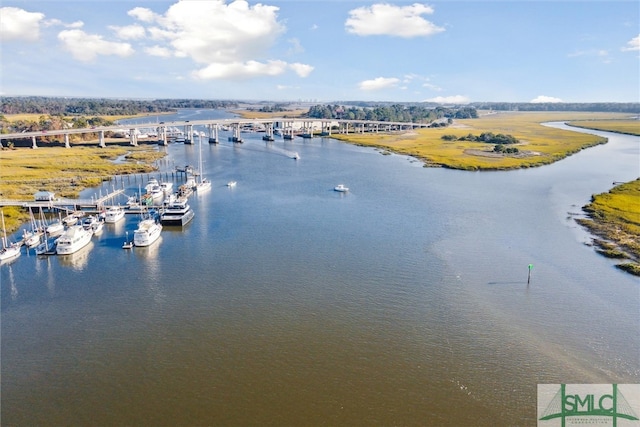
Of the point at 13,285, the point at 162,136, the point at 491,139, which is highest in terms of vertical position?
the point at 162,136

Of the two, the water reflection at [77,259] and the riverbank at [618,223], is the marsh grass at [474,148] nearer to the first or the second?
the riverbank at [618,223]

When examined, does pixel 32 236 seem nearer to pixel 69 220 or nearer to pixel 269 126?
pixel 69 220

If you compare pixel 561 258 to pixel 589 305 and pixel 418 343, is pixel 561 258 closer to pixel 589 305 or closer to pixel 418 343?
pixel 589 305

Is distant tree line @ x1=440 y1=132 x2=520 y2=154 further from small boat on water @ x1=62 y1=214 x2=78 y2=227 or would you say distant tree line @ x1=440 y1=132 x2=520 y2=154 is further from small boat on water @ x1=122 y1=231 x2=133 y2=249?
small boat on water @ x1=62 y1=214 x2=78 y2=227

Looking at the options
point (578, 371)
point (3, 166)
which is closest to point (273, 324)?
point (578, 371)

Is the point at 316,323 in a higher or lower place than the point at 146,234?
lower

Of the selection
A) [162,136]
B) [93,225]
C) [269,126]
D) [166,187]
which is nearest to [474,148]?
[269,126]

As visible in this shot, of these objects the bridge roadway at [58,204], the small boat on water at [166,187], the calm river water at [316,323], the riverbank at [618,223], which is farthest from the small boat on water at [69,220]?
the riverbank at [618,223]

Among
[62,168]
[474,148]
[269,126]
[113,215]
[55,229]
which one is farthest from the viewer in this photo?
[269,126]
